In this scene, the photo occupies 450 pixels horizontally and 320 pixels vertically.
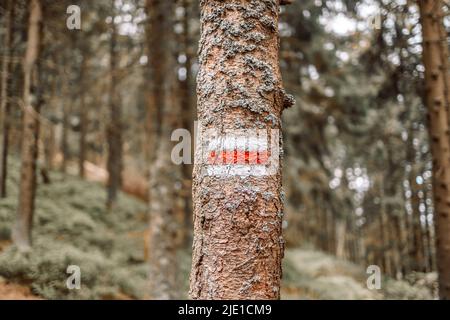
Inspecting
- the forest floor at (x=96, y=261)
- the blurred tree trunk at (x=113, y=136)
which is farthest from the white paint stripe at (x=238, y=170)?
the blurred tree trunk at (x=113, y=136)

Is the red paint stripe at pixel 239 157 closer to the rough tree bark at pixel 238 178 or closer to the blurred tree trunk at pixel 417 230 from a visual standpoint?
the rough tree bark at pixel 238 178

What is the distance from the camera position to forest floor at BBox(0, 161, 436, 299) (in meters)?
6.05

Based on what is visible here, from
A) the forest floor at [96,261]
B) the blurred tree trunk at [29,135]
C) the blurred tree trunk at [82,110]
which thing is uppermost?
the blurred tree trunk at [82,110]

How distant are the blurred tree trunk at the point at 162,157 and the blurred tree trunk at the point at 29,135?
2299 mm

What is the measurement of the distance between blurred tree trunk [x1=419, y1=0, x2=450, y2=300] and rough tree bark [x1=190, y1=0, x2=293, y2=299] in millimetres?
3727

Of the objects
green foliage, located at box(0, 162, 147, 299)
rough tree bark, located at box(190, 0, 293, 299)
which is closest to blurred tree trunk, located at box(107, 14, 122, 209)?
green foliage, located at box(0, 162, 147, 299)

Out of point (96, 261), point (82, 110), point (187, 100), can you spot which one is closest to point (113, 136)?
point (82, 110)

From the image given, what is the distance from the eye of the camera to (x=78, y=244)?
10273mm

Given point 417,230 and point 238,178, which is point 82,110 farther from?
point 238,178

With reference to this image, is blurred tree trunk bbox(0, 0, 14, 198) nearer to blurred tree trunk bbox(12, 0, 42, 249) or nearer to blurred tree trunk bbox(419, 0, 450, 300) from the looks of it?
blurred tree trunk bbox(12, 0, 42, 249)

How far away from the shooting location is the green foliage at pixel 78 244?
6.37 metres
